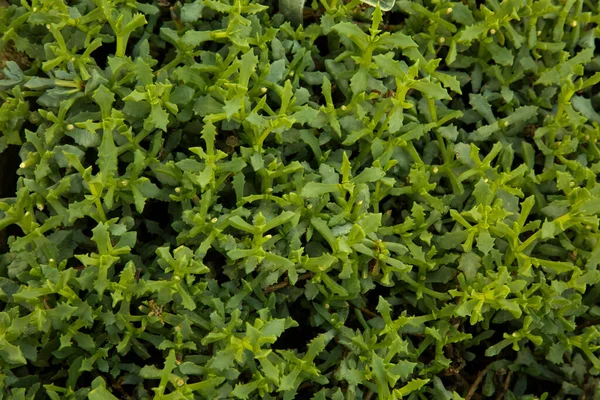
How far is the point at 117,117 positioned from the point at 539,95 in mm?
1186

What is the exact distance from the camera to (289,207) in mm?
1680

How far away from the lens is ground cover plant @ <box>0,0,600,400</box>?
1.60m

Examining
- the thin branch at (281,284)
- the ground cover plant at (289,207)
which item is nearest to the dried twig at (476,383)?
the ground cover plant at (289,207)

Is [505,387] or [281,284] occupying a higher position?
[281,284]

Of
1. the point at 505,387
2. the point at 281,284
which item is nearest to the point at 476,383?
the point at 505,387

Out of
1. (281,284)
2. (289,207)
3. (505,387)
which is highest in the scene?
(289,207)

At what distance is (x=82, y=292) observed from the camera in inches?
67.1

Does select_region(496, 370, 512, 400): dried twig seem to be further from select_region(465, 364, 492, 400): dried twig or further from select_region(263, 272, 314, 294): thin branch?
select_region(263, 272, 314, 294): thin branch

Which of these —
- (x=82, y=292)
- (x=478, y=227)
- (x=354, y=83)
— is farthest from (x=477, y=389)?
(x=82, y=292)

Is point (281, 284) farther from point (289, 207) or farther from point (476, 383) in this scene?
point (476, 383)

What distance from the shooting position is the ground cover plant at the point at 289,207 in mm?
1601

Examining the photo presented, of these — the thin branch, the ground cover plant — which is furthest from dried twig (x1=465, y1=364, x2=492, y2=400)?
the thin branch

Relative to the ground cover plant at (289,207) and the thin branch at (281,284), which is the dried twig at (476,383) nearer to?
the ground cover plant at (289,207)

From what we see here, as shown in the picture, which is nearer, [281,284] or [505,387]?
[281,284]
